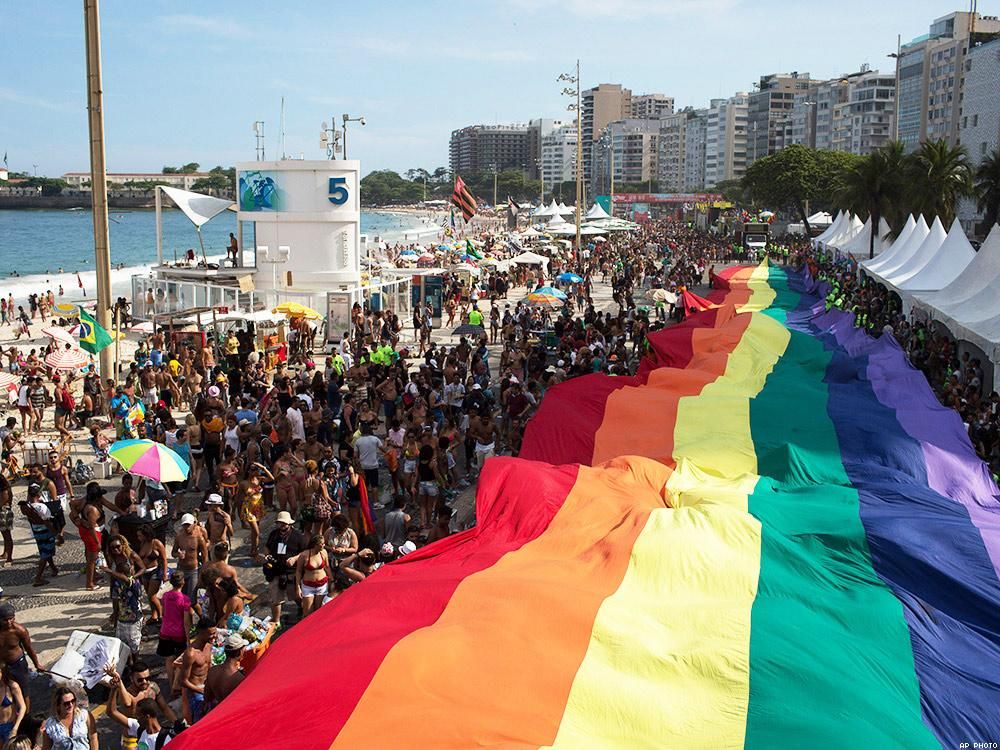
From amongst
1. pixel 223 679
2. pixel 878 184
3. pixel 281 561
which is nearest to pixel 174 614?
pixel 281 561

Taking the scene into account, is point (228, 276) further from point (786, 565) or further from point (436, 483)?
point (786, 565)

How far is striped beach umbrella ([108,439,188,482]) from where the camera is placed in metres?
11.3

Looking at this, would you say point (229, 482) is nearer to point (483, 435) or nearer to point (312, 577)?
point (312, 577)

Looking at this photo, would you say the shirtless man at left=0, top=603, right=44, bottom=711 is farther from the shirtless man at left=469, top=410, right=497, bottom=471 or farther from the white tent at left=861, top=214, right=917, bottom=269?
the white tent at left=861, top=214, right=917, bottom=269

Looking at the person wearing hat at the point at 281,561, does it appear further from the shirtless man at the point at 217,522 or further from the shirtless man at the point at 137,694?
the shirtless man at the point at 137,694

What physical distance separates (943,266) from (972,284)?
168 inches

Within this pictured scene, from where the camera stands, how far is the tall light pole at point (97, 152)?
752 inches

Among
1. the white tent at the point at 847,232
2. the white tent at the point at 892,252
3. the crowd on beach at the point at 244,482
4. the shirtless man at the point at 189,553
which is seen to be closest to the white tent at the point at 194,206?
the crowd on beach at the point at 244,482

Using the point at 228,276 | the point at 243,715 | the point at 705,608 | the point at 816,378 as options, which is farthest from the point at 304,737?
the point at 228,276

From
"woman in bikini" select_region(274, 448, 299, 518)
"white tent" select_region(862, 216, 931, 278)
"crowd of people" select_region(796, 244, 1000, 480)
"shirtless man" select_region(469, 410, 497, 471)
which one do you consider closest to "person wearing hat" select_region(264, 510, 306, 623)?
"woman in bikini" select_region(274, 448, 299, 518)

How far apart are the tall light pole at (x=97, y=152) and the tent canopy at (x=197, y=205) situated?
33.3 ft

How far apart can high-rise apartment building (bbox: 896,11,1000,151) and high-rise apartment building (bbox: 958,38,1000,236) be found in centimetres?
2415

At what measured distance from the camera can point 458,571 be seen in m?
8.17

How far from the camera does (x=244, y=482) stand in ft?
40.9
